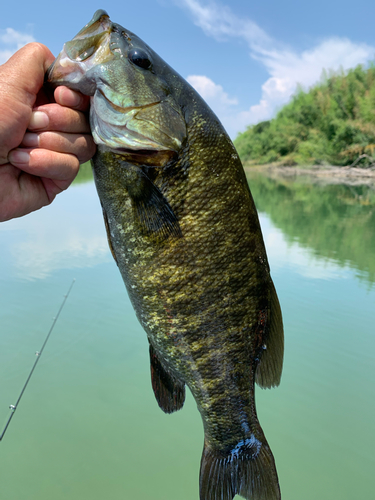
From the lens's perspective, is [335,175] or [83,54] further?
[335,175]

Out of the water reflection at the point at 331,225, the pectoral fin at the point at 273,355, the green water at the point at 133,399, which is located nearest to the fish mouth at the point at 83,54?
the pectoral fin at the point at 273,355

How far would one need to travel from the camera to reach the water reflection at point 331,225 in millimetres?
9125

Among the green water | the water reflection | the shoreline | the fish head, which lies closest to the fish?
the fish head

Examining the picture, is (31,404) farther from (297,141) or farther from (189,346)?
(297,141)

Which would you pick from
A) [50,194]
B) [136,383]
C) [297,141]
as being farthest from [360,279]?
[297,141]

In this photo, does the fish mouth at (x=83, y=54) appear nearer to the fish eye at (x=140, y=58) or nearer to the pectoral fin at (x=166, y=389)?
the fish eye at (x=140, y=58)

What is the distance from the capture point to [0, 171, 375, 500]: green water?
337 centimetres

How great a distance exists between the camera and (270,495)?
1.64 meters

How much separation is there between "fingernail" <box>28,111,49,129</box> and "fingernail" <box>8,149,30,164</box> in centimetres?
10

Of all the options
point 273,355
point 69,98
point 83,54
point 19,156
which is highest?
point 83,54

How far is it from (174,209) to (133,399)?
133 inches

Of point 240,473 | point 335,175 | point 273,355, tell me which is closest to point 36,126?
point 273,355

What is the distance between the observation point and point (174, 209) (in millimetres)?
1470

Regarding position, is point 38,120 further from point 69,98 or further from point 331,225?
point 331,225
